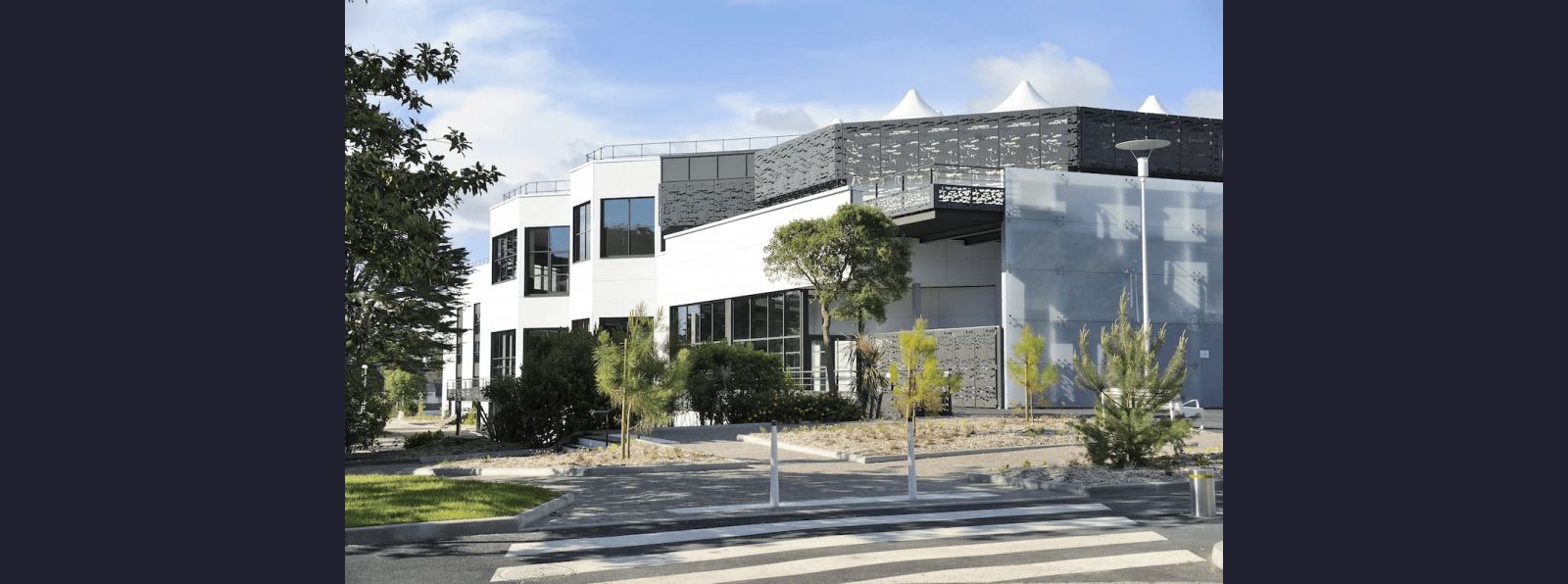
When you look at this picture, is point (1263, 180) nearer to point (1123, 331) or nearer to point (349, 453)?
point (1123, 331)

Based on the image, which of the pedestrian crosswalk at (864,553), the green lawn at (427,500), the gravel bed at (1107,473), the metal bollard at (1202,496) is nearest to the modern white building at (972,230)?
the green lawn at (427,500)

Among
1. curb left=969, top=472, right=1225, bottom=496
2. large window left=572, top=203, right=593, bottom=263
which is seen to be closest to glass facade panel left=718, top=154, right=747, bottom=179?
large window left=572, top=203, right=593, bottom=263

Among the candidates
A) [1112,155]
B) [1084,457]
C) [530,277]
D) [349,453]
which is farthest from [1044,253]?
[530,277]

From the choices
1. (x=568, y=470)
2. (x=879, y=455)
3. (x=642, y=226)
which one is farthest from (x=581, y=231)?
(x=568, y=470)

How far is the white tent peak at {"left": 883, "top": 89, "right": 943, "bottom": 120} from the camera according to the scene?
4391 centimetres

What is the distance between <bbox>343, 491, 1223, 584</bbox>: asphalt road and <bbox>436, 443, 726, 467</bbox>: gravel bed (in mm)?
6181

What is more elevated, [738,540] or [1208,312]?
[1208,312]

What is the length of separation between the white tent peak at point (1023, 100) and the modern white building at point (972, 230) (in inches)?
2.7

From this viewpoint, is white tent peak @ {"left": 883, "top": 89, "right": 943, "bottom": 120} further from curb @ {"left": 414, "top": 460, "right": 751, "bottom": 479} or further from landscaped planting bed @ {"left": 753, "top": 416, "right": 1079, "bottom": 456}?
curb @ {"left": 414, "top": 460, "right": 751, "bottom": 479}

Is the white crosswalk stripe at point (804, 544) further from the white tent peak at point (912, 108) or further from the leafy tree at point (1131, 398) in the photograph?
the white tent peak at point (912, 108)

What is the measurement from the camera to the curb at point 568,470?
17297mm

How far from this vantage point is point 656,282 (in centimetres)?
4809

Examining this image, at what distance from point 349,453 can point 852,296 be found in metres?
12.7

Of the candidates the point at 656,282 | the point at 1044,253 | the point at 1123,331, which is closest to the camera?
the point at 1123,331
